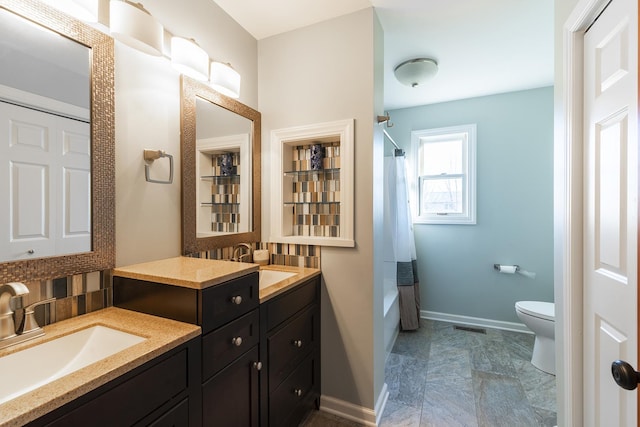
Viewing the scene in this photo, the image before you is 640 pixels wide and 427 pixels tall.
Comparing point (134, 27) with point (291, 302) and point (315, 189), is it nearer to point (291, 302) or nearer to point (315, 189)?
point (315, 189)

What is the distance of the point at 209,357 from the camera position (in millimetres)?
1021

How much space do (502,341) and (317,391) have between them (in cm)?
203

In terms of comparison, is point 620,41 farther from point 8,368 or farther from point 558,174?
point 8,368

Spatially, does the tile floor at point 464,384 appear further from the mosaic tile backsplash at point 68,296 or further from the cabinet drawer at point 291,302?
the mosaic tile backsplash at point 68,296

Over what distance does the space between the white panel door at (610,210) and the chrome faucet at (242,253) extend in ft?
5.77

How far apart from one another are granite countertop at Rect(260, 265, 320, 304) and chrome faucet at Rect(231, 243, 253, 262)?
5.1 inches

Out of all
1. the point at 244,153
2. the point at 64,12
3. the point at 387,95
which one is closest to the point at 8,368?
the point at 64,12

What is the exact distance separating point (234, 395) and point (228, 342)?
Result: 0.24 meters

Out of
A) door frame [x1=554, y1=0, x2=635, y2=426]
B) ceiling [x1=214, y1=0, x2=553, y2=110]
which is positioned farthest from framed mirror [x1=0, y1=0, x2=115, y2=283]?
door frame [x1=554, y1=0, x2=635, y2=426]

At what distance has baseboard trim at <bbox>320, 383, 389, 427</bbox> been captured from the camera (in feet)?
5.56

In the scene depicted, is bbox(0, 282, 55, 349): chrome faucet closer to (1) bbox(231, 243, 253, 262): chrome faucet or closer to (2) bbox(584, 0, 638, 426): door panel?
(1) bbox(231, 243, 253, 262): chrome faucet

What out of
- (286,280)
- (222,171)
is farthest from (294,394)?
(222,171)

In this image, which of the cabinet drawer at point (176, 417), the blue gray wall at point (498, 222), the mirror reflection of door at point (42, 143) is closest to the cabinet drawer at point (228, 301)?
the cabinet drawer at point (176, 417)

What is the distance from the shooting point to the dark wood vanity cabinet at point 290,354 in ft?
4.42
